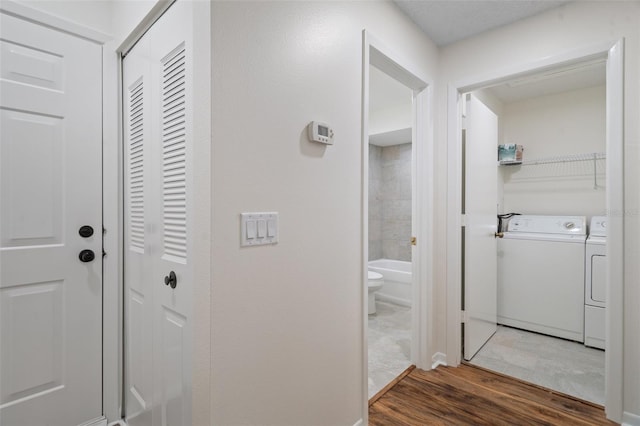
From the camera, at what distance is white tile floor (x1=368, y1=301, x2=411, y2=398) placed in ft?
7.20

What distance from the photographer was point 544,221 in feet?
10.5

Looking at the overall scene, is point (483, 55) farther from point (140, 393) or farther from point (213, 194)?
point (140, 393)

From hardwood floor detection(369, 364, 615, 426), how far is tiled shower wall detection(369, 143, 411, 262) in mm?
2443

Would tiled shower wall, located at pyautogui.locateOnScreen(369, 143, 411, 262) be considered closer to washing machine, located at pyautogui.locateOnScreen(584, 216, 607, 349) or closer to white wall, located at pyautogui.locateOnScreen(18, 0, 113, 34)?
washing machine, located at pyautogui.locateOnScreen(584, 216, 607, 349)

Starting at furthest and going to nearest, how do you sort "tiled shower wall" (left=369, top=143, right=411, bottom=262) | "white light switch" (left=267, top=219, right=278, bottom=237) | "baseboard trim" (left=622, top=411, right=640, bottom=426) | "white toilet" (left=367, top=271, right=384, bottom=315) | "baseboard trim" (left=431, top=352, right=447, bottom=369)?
1. "tiled shower wall" (left=369, top=143, right=411, bottom=262)
2. "white toilet" (left=367, top=271, right=384, bottom=315)
3. "baseboard trim" (left=431, top=352, right=447, bottom=369)
4. "baseboard trim" (left=622, top=411, right=640, bottom=426)
5. "white light switch" (left=267, top=219, right=278, bottom=237)

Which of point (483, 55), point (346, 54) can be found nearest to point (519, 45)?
point (483, 55)

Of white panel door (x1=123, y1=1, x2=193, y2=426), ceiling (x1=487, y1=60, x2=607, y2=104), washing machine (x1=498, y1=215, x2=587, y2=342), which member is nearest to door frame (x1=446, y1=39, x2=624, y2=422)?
ceiling (x1=487, y1=60, x2=607, y2=104)

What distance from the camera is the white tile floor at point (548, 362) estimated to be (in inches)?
82.0

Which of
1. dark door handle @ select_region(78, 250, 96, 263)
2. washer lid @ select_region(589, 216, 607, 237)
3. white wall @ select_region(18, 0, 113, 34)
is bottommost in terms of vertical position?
dark door handle @ select_region(78, 250, 96, 263)

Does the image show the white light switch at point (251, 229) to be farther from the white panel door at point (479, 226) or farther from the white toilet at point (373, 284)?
the white toilet at point (373, 284)

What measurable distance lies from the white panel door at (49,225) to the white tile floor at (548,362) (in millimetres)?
2551

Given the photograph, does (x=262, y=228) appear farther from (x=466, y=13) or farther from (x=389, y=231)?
(x=389, y=231)

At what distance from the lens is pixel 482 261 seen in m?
2.57

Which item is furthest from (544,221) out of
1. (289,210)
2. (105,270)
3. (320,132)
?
(105,270)
